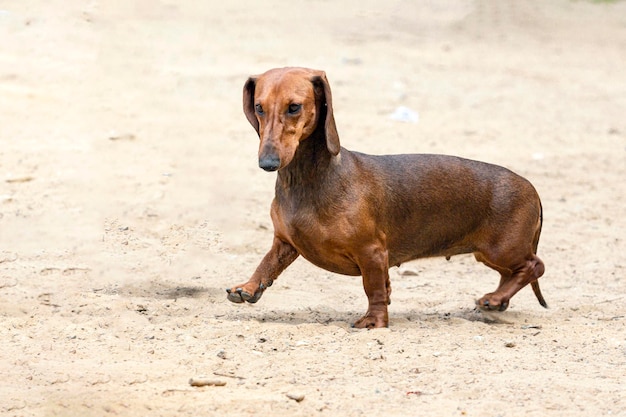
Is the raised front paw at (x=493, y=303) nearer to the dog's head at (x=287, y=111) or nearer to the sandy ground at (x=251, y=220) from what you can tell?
the sandy ground at (x=251, y=220)

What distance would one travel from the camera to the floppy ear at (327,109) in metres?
5.57

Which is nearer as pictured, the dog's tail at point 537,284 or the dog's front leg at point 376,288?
the dog's front leg at point 376,288

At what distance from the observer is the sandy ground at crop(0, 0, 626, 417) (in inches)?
190

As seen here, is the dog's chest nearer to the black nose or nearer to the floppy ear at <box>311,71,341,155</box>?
the floppy ear at <box>311,71,341,155</box>

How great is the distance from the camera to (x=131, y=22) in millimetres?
12586

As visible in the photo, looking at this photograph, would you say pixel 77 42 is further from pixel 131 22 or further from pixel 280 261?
pixel 280 261

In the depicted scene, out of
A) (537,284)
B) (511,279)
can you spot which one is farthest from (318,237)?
(537,284)

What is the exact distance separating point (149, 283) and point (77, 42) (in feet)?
16.4

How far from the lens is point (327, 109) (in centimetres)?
559

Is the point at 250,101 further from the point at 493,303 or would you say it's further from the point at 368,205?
the point at 493,303

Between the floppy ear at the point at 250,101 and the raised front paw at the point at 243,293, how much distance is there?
0.89m

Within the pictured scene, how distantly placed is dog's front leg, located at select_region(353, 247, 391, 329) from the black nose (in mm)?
939

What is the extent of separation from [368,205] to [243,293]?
85 centimetres

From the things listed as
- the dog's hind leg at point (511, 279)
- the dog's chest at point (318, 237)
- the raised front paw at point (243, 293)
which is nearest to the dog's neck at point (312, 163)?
the dog's chest at point (318, 237)
